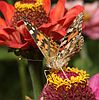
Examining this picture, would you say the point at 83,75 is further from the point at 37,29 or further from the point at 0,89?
the point at 0,89

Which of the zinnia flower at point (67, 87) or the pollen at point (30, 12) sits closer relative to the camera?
the zinnia flower at point (67, 87)

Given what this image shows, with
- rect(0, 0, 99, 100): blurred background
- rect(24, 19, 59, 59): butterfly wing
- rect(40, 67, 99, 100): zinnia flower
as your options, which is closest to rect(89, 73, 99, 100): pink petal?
rect(40, 67, 99, 100): zinnia flower

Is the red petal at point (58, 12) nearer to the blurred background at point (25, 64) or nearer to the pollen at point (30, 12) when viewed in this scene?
the pollen at point (30, 12)

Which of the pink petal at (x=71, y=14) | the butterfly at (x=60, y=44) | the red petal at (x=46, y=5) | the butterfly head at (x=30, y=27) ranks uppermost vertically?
the red petal at (x=46, y=5)

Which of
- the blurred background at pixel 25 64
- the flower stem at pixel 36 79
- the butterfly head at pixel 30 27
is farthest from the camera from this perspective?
the blurred background at pixel 25 64

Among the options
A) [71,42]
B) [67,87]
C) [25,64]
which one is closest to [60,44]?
[71,42]

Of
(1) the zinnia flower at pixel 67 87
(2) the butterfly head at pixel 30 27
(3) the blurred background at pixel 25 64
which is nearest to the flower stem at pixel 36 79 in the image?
(1) the zinnia flower at pixel 67 87
